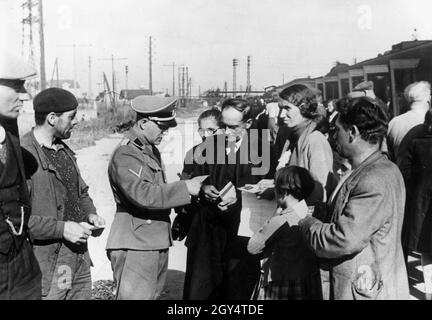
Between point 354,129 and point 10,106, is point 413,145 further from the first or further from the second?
point 10,106

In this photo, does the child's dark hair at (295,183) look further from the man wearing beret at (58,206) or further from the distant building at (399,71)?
the distant building at (399,71)

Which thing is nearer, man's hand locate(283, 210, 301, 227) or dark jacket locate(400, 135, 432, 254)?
man's hand locate(283, 210, 301, 227)

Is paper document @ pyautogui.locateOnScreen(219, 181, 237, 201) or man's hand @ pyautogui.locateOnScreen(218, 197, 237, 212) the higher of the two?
paper document @ pyautogui.locateOnScreen(219, 181, 237, 201)

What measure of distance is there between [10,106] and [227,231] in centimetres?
190

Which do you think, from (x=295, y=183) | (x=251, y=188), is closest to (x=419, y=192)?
(x=251, y=188)

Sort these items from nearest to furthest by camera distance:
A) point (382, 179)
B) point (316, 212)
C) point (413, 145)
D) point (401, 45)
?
1. point (382, 179)
2. point (316, 212)
3. point (413, 145)
4. point (401, 45)

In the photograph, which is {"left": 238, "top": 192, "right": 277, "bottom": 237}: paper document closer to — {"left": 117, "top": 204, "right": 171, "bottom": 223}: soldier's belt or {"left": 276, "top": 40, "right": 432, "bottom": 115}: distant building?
{"left": 117, "top": 204, "right": 171, "bottom": 223}: soldier's belt

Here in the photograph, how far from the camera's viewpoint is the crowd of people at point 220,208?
2.36m

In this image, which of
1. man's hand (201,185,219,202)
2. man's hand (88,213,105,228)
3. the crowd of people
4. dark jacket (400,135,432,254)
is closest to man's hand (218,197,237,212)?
the crowd of people

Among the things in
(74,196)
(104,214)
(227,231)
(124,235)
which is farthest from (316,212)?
(104,214)

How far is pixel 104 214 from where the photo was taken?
771cm

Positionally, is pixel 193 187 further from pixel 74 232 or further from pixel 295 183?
pixel 74 232

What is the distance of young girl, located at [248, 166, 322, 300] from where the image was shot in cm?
291

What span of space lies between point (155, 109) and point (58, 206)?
0.84 meters
